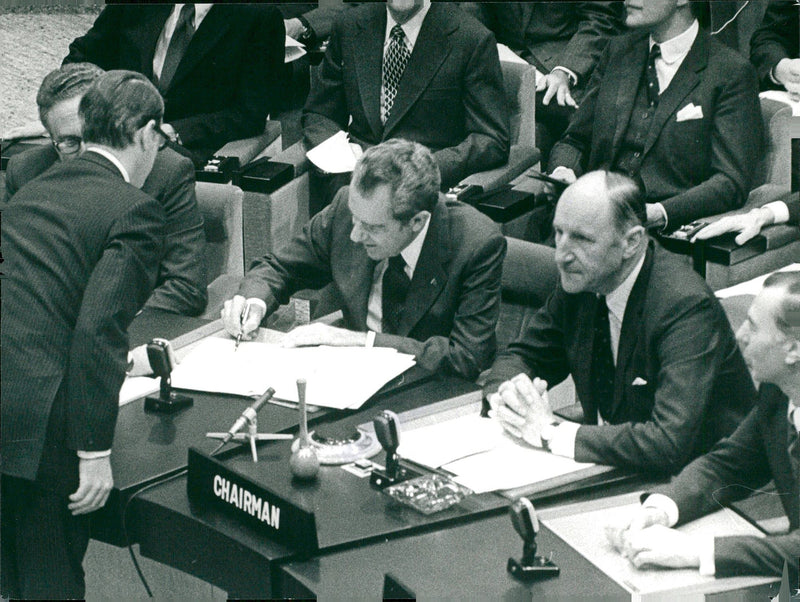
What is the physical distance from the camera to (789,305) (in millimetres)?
2014

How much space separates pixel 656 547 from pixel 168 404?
1098mm

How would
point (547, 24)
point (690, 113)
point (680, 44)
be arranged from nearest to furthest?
point (690, 113) → point (680, 44) → point (547, 24)

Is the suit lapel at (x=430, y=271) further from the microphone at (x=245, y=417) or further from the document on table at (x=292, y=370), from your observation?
the microphone at (x=245, y=417)

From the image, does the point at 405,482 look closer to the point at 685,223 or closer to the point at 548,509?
the point at 548,509

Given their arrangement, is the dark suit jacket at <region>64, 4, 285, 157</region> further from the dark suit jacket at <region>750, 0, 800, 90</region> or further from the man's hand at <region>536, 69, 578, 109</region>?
the dark suit jacket at <region>750, 0, 800, 90</region>

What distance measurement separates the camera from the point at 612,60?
4.02 m

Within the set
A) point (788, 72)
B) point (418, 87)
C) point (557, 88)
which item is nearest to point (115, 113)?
point (418, 87)

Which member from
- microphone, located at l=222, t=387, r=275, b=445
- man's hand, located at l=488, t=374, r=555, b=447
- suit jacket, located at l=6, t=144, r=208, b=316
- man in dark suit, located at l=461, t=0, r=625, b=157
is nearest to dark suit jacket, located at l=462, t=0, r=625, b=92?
man in dark suit, located at l=461, t=0, r=625, b=157

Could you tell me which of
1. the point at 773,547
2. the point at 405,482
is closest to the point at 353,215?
the point at 405,482

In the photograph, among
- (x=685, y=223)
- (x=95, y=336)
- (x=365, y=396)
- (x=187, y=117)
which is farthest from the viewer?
(x=187, y=117)

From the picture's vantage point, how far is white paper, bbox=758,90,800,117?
3.79 m

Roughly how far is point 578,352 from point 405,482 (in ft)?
2.18

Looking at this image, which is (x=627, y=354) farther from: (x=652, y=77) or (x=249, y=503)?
(x=652, y=77)

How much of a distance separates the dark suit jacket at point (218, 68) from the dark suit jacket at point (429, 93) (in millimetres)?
203
